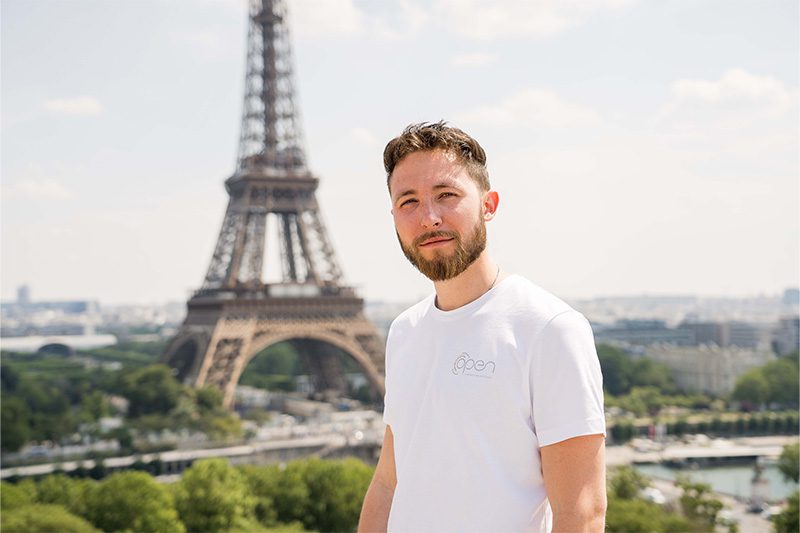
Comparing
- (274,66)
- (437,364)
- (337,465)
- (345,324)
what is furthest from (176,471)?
(437,364)

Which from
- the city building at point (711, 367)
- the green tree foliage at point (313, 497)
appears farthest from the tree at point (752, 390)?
the green tree foliage at point (313, 497)

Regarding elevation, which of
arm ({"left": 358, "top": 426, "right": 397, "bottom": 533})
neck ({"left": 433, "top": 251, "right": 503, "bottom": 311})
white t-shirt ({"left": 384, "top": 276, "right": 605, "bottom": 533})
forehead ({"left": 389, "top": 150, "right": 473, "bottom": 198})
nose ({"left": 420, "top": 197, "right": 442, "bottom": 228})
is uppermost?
forehead ({"left": 389, "top": 150, "right": 473, "bottom": 198})

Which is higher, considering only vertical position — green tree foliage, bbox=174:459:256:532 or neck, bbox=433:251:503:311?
neck, bbox=433:251:503:311

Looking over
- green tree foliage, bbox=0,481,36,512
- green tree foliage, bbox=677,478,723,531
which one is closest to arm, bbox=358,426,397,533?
green tree foliage, bbox=0,481,36,512

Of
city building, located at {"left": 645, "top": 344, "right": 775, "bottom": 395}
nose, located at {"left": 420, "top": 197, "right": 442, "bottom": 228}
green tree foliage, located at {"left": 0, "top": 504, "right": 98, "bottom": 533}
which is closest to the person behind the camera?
nose, located at {"left": 420, "top": 197, "right": 442, "bottom": 228}

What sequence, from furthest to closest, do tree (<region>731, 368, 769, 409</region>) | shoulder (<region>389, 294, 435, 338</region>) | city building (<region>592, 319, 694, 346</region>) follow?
1. city building (<region>592, 319, 694, 346</region>)
2. tree (<region>731, 368, 769, 409</region>)
3. shoulder (<region>389, 294, 435, 338</region>)

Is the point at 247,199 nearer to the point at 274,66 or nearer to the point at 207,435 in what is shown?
the point at 274,66

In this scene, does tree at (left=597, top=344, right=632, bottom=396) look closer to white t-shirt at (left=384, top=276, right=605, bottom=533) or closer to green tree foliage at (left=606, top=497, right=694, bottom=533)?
green tree foliage at (left=606, top=497, right=694, bottom=533)
